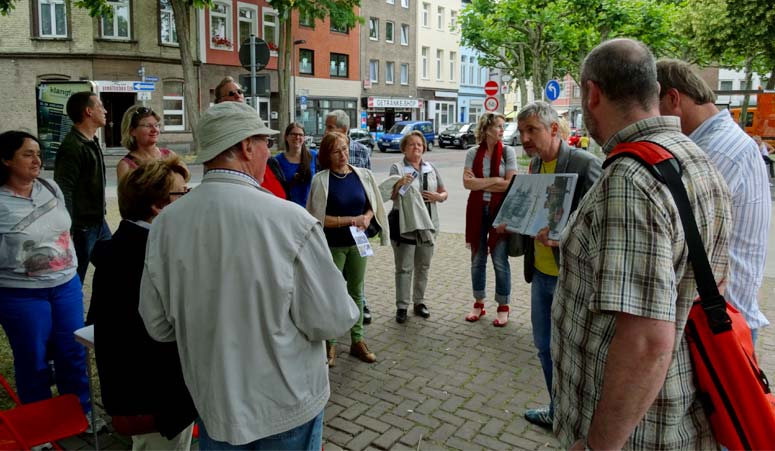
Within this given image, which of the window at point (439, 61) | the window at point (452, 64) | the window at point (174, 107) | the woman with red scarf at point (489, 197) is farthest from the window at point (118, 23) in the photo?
the window at point (452, 64)

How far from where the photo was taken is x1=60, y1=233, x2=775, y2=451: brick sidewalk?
3.75 metres

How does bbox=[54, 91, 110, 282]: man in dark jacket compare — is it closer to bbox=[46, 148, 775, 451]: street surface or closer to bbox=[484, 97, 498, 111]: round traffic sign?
bbox=[46, 148, 775, 451]: street surface

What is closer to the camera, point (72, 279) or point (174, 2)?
point (72, 279)

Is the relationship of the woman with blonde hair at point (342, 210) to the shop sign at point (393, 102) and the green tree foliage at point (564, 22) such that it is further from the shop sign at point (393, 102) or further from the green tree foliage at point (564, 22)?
the shop sign at point (393, 102)

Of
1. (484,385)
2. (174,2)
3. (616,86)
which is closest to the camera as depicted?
(616,86)

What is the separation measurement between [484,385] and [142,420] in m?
2.74

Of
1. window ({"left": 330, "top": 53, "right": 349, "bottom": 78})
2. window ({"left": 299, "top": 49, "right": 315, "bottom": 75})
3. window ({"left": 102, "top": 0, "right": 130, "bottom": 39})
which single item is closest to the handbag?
window ({"left": 102, "top": 0, "right": 130, "bottom": 39})

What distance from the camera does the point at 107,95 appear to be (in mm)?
27859

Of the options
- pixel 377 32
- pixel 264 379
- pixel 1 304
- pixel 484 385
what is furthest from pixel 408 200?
pixel 377 32

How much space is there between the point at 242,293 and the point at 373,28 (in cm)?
4348

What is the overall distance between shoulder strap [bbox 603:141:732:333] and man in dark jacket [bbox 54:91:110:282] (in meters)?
4.19

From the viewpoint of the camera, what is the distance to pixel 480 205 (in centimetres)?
580

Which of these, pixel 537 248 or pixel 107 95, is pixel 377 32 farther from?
pixel 537 248

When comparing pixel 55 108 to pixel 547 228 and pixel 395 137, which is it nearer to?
pixel 395 137
